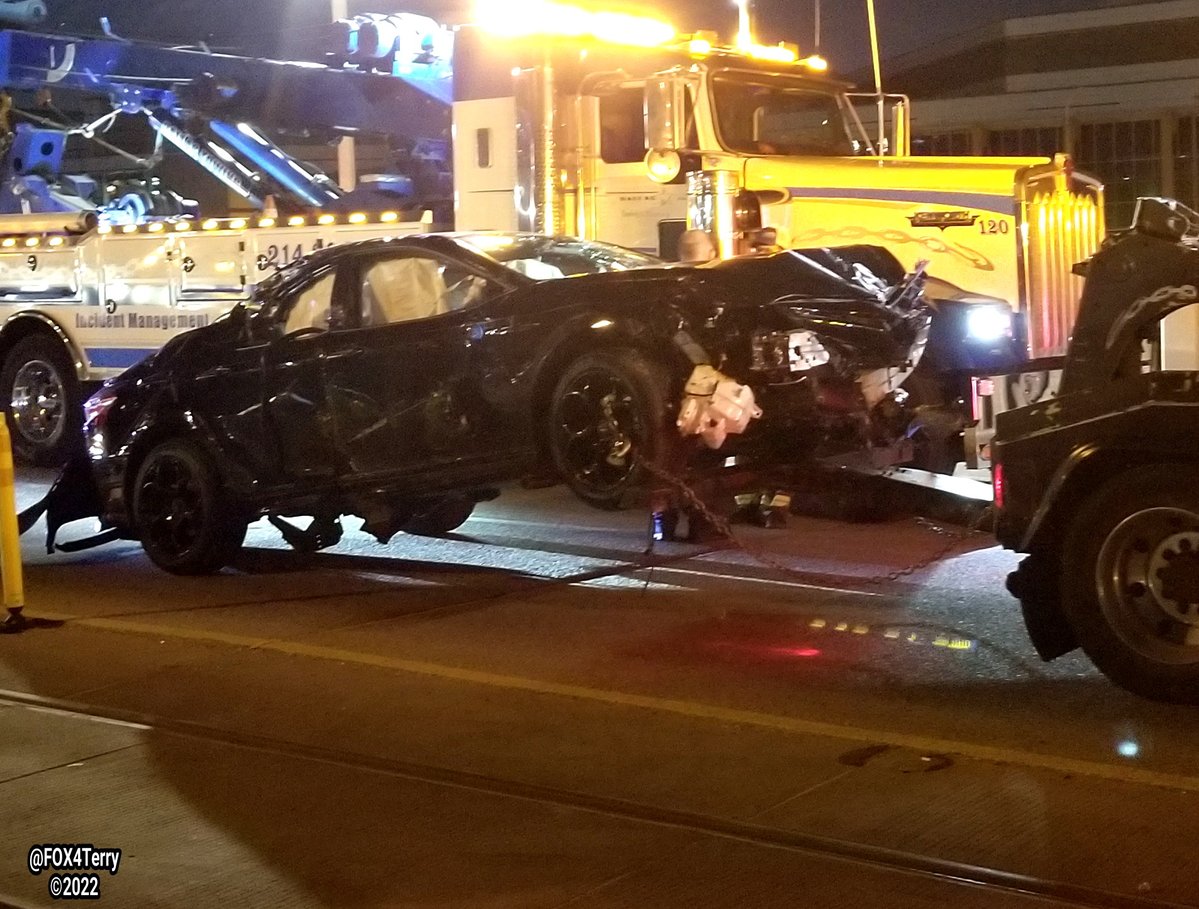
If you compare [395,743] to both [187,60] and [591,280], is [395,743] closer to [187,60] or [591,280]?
[591,280]

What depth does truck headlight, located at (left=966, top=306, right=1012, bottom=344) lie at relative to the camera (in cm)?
1125

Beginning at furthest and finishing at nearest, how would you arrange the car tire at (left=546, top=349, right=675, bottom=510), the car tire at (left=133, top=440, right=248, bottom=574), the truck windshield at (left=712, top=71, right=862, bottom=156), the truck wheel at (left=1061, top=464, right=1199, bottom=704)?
1. the truck windshield at (left=712, top=71, right=862, bottom=156)
2. the car tire at (left=133, top=440, right=248, bottom=574)
3. the car tire at (left=546, top=349, right=675, bottom=510)
4. the truck wheel at (left=1061, top=464, right=1199, bottom=704)

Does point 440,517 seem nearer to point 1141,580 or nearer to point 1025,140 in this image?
point 1141,580

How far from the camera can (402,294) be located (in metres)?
9.56

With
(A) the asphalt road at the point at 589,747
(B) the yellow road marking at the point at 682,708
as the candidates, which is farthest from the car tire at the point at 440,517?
(B) the yellow road marking at the point at 682,708

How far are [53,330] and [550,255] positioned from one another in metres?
7.60

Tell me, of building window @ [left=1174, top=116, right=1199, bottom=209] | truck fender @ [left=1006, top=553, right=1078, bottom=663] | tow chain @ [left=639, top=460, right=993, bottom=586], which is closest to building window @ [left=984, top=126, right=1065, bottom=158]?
building window @ [left=1174, top=116, right=1199, bottom=209]

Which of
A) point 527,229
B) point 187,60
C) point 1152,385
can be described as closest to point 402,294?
point 527,229

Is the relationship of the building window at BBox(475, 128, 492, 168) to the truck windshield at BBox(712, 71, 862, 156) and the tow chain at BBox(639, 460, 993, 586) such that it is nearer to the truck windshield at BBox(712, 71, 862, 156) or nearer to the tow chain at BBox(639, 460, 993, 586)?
the truck windshield at BBox(712, 71, 862, 156)

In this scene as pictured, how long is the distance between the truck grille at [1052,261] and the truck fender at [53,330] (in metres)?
8.71

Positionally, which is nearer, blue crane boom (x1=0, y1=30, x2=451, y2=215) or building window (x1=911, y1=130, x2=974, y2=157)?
blue crane boom (x1=0, y1=30, x2=451, y2=215)

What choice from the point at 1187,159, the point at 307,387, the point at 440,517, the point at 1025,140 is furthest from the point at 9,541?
the point at 1187,159

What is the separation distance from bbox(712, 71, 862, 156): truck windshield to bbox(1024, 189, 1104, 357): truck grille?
6.19ft

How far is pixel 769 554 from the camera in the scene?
10375 mm
